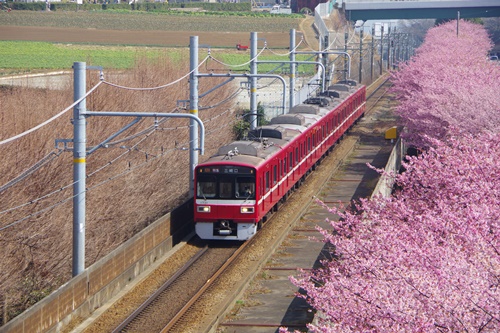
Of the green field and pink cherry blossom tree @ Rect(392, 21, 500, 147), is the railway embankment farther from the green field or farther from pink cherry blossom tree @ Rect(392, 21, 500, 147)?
the green field

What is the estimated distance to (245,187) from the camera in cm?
2289

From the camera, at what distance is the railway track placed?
1734 cm

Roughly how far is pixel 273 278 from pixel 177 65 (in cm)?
2780

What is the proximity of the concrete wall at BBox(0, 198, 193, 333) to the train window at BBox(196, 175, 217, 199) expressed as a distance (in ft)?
3.59

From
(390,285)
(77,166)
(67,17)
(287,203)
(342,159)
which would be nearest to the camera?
(390,285)

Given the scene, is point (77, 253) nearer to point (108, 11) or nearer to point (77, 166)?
point (77, 166)

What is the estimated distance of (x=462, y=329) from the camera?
887 cm

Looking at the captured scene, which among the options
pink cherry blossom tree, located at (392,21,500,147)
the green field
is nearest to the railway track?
pink cherry blossom tree, located at (392,21,500,147)

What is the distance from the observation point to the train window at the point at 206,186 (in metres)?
22.9

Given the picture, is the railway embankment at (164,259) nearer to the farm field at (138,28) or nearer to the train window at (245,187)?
the train window at (245,187)

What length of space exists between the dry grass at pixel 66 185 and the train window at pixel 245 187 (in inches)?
110

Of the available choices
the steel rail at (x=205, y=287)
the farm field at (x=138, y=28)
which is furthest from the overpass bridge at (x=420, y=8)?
the steel rail at (x=205, y=287)

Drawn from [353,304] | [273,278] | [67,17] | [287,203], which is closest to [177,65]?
[287,203]

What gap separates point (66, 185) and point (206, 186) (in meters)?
3.94
